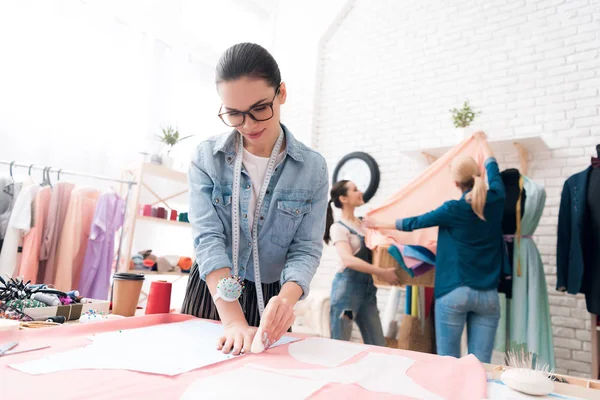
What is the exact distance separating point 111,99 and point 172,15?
1.30m

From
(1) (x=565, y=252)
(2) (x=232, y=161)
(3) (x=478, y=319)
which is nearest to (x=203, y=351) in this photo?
(2) (x=232, y=161)

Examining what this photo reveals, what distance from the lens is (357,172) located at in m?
4.62

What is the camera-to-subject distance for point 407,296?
362 centimetres

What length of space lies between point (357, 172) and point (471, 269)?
238cm

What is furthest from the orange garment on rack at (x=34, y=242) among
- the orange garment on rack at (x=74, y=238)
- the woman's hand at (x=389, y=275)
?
the woman's hand at (x=389, y=275)

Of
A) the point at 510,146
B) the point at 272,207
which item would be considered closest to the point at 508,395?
the point at 272,207

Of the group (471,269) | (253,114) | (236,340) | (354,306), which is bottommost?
(354,306)

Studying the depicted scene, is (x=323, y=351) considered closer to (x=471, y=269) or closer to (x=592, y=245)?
(x=471, y=269)

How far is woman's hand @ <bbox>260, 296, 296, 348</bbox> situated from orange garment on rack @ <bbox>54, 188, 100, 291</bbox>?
244 cm

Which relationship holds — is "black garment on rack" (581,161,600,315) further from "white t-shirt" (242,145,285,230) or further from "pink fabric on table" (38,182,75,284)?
"pink fabric on table" (38,182,75,284)

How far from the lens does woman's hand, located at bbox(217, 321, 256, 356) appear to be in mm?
949

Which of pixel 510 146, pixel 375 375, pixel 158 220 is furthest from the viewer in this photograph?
pixel 158 220

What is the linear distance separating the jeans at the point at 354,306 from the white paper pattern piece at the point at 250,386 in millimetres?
2212

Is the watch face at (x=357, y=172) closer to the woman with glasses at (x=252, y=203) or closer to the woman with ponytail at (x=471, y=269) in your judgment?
the woman with ponytail at (x=471, y=269)
